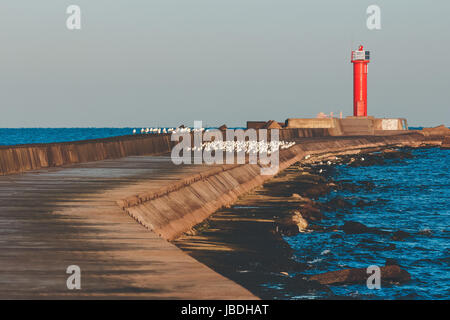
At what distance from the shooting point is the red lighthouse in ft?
292

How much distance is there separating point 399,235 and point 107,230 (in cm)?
1042

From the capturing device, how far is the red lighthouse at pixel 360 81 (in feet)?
292

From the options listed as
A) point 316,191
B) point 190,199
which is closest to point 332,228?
point 190,199

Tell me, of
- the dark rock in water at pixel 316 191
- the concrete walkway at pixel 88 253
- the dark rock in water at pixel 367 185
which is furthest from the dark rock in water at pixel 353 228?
the dark rock in water at pixel 367 185

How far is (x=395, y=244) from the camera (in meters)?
17.1

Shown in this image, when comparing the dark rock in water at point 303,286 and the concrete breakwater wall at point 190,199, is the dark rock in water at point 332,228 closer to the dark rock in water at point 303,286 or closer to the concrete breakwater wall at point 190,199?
the concrete breakwater wall at point 190,199

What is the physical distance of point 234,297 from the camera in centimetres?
664

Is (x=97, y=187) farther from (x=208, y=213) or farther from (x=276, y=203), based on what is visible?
(x=276, y=203)

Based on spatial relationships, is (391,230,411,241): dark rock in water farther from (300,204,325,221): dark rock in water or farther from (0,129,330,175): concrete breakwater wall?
(0,129,330,175): concrete breakwater wall

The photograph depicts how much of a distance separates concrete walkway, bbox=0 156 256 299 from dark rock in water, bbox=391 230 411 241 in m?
6.79

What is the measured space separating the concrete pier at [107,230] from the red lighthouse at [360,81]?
226 ft

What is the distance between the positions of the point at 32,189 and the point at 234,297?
9.86 metres
